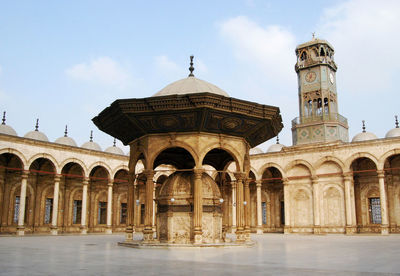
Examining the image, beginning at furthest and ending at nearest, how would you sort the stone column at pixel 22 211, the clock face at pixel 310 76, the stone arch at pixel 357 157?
the clock face at pixel 310 76
the stone arch at pixel 357 157
the stone column at pixel 22 211

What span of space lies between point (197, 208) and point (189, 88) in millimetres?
4322

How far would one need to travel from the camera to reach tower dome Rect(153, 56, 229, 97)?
13.9 meters

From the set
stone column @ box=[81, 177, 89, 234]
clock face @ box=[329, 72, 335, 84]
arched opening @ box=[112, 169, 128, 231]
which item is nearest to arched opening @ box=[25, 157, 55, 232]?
stone column @ box=[81, 177, 89, 234]

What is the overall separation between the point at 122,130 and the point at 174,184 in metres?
2.76

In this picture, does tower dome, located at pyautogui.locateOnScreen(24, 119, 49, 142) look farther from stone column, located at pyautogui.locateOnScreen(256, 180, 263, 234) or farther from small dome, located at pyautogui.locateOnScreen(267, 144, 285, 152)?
small dome, located at pyautogui.locateOnScreen(267, 144, 285, 152)

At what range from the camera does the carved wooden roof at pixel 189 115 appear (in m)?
12.1

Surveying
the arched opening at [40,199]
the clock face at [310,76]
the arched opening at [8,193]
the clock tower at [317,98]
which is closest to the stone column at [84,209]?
the arched opening at [40,199]

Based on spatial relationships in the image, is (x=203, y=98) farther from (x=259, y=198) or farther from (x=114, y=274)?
(x=259, y=198)

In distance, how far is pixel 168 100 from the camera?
12.1m

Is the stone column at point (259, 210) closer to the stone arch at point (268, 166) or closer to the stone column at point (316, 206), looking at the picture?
the stone arch at point (268, 166)

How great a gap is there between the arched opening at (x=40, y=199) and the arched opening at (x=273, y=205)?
17.0 m

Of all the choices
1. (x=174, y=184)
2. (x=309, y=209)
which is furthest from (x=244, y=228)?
(x=309, y=209)

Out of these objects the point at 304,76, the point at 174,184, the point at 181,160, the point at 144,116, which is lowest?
the point at 174,184

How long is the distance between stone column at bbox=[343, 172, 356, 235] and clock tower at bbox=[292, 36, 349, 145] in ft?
13.4
